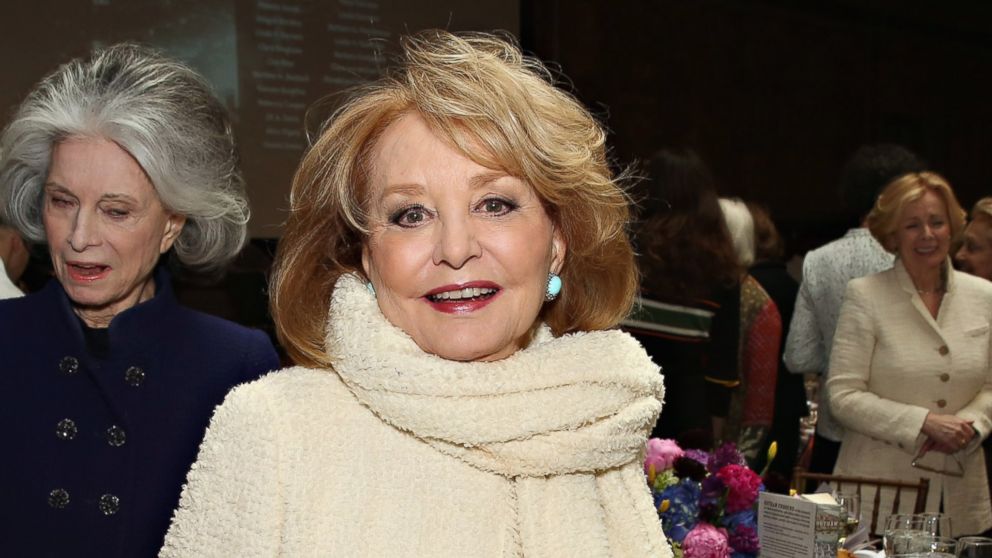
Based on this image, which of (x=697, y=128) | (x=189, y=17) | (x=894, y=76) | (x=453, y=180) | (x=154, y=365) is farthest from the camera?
(x=894, y=76)

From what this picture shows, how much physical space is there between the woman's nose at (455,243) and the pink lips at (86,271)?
0.83m

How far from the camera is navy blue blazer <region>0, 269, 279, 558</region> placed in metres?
1.88

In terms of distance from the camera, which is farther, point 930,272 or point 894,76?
point 894,76

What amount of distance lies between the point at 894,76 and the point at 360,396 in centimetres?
770

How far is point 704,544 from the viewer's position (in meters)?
2.05

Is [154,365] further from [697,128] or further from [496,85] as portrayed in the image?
[697,128]

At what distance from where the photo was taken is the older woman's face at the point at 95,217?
6.50 feet

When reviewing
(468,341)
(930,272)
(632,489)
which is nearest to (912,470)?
(930,272)

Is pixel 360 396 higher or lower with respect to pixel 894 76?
lower

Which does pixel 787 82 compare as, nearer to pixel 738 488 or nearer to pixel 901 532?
pixel 901 532

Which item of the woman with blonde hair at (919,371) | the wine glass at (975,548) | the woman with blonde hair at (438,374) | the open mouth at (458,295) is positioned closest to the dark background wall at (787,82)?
the woman with blonde hair at (919,371)

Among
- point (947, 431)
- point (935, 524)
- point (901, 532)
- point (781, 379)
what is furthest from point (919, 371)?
point (901, 532)

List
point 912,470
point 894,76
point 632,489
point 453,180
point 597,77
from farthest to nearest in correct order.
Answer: point 894,76
point 597,77
point 912,470
point 632,489
point 453,180

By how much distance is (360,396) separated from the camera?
4.75ft
